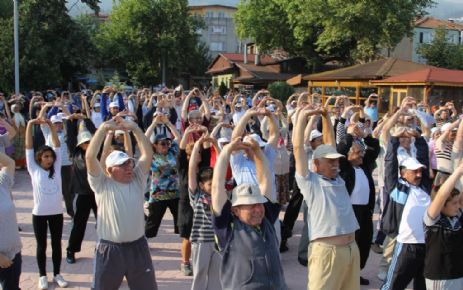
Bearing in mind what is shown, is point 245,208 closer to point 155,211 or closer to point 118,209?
point 118,209

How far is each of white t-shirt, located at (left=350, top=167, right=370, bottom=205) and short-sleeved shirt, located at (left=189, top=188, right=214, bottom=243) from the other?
1.77 meters

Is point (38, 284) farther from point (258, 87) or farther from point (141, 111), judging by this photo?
point (258, 87)

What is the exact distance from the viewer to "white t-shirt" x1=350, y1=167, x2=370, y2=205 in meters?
5.71

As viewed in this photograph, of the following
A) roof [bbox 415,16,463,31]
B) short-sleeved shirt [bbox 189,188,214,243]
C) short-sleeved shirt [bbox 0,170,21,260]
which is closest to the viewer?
short-sleeved shirt [bbox 0,170,21,260]

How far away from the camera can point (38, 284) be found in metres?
5.70

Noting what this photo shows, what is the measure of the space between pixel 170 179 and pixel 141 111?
27.0 ft

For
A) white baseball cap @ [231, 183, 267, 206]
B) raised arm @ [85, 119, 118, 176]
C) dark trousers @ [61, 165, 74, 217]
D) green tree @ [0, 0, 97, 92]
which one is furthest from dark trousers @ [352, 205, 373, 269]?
green tree @ [0, 0, 97, 92]

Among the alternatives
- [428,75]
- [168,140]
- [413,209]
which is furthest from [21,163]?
[428,75]

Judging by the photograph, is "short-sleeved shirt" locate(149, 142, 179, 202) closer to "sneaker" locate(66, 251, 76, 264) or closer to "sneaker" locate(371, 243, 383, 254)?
"sneaker" locate(66, 251, 76, 264)

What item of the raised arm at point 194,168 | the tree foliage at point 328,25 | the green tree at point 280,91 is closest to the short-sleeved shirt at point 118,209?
the raised arm at point 194,168

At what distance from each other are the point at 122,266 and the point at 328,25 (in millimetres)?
34580

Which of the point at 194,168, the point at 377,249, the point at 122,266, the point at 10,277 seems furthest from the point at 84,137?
the point at 377,249

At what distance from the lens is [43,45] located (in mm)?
28562

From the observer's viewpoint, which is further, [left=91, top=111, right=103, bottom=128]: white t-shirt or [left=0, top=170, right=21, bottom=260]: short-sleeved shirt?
[left=91, top=111, right=103, bottom=128]: white t-shirt
